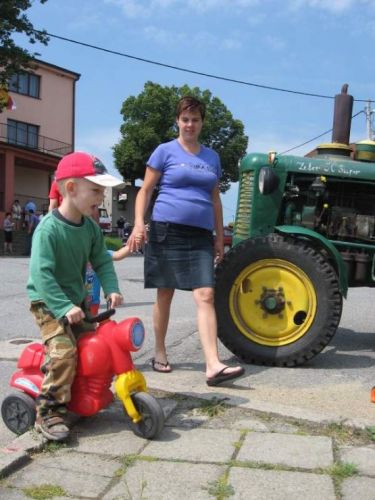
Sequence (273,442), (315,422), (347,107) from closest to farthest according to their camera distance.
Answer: (273,442) < (315,422) < (347,107)

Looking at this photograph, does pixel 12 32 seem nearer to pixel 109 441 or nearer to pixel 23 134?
pixel 23 134

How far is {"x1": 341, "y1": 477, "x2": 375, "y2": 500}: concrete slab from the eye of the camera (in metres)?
2.38

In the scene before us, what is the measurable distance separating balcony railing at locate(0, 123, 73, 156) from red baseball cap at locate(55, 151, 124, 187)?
33441mm

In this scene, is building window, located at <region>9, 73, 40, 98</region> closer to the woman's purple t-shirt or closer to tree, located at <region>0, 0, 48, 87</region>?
tree, located at <region>0, 0, 48, 87</region>

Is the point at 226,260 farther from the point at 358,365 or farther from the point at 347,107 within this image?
the point at 347,107

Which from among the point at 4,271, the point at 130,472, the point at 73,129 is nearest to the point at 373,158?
the point at 130,472

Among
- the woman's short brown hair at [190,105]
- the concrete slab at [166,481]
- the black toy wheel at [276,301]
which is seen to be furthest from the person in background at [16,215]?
the concrete slab at [166,481]

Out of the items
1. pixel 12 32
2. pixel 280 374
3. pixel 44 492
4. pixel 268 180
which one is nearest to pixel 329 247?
pixel 268 180

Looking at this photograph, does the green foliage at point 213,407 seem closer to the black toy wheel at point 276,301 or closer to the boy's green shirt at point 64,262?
the boy's green shirt at point 64,262

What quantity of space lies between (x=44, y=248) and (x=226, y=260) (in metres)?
1.94

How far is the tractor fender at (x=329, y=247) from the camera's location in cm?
467

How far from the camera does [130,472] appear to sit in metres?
2.61

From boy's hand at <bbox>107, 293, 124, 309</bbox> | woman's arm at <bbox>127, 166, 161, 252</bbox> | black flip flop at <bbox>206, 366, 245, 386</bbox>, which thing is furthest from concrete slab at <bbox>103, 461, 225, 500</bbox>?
woman's arm at <bbox>127, 166, 161, 252</bbox>

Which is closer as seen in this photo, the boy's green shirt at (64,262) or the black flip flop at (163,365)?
the boy's green shirt at (64,262)
